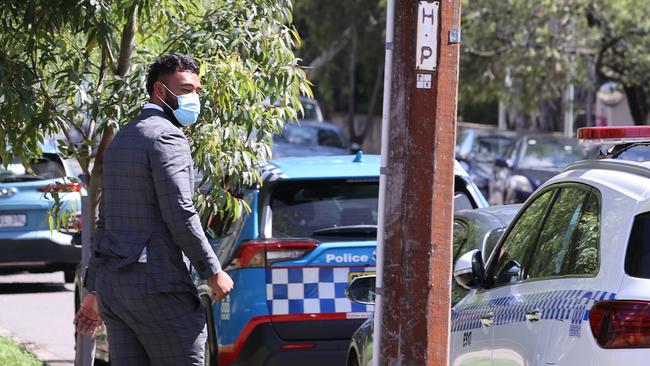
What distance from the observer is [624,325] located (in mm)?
3811

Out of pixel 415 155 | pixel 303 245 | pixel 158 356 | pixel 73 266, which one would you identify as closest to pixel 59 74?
pixel 303 245

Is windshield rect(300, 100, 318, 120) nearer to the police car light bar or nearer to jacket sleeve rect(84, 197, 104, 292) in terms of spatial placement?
jacket sleeve rect(84, 197, 104, 292)

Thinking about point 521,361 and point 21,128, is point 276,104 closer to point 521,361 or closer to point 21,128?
point 21,128

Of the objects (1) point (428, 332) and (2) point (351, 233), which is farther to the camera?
(2) point (351, 233)

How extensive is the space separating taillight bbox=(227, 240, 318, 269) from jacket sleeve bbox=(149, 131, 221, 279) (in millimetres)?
2119

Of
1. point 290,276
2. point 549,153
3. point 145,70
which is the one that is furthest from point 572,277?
point 549,153

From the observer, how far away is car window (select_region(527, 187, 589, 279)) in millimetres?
4621

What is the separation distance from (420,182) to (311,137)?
59.8 ft

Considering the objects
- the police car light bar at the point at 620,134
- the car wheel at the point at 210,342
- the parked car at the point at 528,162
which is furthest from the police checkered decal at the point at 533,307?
the parked car at the point at 528,162

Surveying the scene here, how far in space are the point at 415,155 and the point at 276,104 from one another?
277cm

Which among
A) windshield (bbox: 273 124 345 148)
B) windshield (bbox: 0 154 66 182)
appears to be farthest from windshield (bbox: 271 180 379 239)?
windshield (bbox: 273 124 345 148)

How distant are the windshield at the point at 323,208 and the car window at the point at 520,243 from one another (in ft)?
6.02

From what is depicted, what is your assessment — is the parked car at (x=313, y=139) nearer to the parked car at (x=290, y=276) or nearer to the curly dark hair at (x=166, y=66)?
the parked car at (x=290, y=276)

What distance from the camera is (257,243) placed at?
6840 millimetres
